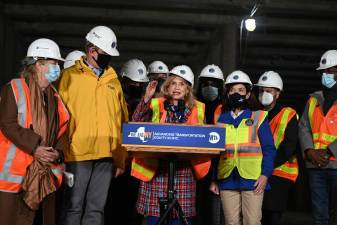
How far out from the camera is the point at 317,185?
206 inches

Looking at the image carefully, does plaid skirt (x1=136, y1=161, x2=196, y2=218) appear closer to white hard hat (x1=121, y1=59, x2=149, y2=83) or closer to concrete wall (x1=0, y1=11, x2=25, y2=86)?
white hard hat (x1=121, y1=59, x2=149, y2=83)

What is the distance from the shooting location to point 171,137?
12.0 feet

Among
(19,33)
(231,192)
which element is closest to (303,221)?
(231,192)

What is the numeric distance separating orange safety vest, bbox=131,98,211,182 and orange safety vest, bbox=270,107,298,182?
117cm

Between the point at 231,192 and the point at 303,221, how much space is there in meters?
6.44

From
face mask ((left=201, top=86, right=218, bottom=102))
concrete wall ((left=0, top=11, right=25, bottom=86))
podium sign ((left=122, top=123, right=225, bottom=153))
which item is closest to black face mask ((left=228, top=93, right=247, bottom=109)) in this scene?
face mask ((left=201, top=86, right=218, bottom=102))

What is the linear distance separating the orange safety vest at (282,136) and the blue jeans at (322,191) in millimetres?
229

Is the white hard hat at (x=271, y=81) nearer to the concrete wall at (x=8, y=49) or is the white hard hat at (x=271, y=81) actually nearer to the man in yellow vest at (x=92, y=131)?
the man in yellow vest at (x=92, y=131)

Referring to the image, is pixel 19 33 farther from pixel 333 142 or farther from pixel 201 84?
pixel 333 142

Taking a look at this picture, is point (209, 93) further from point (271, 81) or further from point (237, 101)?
point (237, 101)

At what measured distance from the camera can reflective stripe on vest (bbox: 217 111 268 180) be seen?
4.64 m

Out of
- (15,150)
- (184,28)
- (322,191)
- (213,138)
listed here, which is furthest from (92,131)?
(184,28)

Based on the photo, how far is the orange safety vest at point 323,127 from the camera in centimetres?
531

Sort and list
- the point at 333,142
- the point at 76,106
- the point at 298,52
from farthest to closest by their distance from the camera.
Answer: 1. the point at 298,52
2. the point at 333,142
3. the point at 76,106
